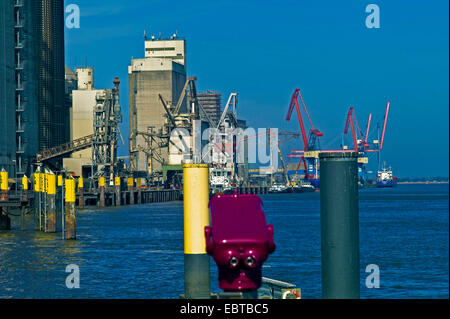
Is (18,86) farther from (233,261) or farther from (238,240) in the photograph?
(238,240)

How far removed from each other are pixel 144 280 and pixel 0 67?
98.6 metres

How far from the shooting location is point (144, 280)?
4094cm

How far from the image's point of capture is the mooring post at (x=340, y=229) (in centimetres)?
1045

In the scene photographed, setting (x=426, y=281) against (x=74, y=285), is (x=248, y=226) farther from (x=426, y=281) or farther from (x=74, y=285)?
(x=426, y=281)

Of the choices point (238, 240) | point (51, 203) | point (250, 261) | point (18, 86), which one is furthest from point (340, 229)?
point (18, 86)

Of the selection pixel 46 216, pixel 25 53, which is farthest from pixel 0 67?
pixel 46 216

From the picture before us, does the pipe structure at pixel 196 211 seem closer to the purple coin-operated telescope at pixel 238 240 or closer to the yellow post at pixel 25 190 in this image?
the purple coin-operated telescope at pixel 238 240

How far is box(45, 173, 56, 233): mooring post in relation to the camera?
62625 millimetres

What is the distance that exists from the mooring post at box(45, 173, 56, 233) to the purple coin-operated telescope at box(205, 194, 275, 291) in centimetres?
5314

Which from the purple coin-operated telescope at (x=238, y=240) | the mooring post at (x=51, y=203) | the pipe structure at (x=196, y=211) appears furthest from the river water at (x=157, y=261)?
the purple coin-operated telescope at (x=238, y=240)

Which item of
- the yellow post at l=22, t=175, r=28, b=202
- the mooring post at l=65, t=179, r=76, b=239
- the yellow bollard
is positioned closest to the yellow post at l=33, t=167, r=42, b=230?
the yellow post at l=22, t=175, r=28, b=202

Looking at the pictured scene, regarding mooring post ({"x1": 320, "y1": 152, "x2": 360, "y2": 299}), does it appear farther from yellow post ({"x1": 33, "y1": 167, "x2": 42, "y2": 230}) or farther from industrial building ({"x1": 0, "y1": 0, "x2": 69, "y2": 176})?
industrial building ({"x1": 0, "y1": 0, "x2": 69, "y2": 176})

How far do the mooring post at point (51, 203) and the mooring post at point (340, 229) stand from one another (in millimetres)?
53530

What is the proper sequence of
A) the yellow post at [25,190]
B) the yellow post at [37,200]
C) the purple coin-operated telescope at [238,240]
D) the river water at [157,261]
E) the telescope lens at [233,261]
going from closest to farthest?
the purple coin-operated telescope at [238,240] → the telescope lens at [233,261] → the river water at [157,261] → the yellow post at [37,200] → the yellow post at [25,190]
